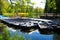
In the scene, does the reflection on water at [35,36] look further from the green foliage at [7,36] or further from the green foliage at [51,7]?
the green foliage at [51,7]

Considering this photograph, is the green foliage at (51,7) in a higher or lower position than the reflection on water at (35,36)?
higher

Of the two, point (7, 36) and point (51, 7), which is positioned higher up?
point (51, 7)

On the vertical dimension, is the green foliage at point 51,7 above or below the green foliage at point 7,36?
above

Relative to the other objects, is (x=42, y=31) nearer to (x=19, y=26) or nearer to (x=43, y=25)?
(x=43, y=25)

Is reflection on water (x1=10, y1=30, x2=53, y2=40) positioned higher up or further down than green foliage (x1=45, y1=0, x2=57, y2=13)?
further down

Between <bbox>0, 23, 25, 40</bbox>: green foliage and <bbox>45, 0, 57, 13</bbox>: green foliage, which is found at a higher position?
Result: <bbox>45, 0, 57, 13</bbox>: green foliage

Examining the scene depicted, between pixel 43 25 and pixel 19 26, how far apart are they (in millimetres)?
443

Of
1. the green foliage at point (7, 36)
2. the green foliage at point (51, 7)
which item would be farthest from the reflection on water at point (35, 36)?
the green foliage at point (51, 7)

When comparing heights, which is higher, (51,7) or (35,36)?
(51,7)

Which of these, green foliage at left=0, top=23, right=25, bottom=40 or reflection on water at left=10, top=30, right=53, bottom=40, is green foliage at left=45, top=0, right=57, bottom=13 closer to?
reflection on water at left=10, top=30, right=53, bottom=40

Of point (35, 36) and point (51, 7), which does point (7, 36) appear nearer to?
point (35, 36)

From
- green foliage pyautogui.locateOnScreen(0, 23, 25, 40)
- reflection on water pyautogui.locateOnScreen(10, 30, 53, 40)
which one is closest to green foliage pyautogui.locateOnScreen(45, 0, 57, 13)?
reflection on water pyautogui.locateOnScreen(10, 30, 53, 40)

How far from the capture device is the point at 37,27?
442 centimetres

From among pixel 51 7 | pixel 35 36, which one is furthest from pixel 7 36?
pixel 51 7
